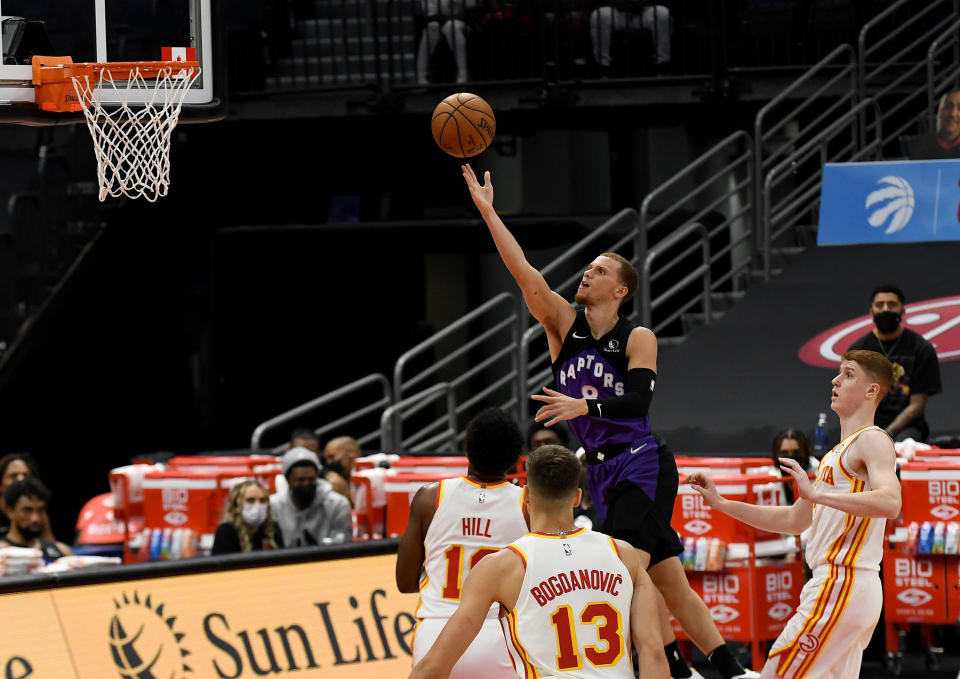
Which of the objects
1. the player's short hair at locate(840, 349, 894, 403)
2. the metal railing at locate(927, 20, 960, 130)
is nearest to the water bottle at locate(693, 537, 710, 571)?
the player's short hair at locate(840, 349, 894, 403)

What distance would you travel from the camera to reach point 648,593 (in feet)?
17.4

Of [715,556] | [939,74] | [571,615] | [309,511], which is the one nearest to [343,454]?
[309,511]

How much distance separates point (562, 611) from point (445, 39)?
14448 millimetres

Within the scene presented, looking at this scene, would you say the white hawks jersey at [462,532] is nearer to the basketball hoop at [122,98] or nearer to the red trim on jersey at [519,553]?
the red trim on jersey at [519,553]

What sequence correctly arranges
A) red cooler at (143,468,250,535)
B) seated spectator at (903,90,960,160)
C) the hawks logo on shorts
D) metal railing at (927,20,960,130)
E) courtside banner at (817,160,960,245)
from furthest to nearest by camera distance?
metal railing at (927,20,960,130), seated spectator at (903,90,960,160), courtside banner at (817,160,960,245), red cooler at (143,468,250,535), the hawks logo on shorts

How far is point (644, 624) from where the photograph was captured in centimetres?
525

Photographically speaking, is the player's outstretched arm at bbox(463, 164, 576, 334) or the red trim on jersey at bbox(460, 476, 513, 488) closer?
the red trim on jersey at bbox(460, 476, 513, 488)

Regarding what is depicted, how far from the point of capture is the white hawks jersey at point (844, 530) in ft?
22.2

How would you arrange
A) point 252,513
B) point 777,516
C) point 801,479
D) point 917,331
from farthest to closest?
point 917,331 → point 252,513 → point 777,516 → point 801,479

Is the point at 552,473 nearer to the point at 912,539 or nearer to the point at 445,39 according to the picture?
the point at 912,539

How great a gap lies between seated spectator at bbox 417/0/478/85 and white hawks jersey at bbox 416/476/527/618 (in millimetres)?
12587

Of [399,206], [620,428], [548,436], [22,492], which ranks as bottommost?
[22,492]

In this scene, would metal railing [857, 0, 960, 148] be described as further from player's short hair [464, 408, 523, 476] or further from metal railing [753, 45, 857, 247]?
player's short hair [464, 408, 523, 476]

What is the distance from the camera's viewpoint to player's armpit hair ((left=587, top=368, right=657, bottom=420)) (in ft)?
22.9
